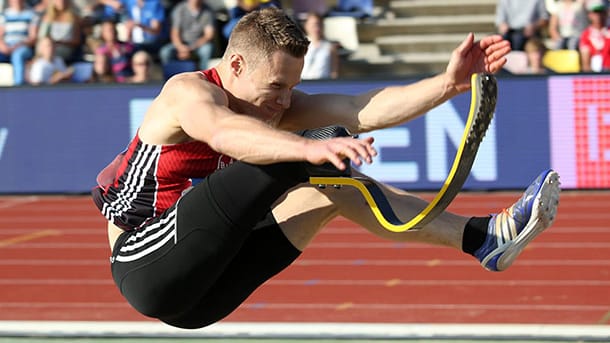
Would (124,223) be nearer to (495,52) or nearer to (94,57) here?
(495,52)

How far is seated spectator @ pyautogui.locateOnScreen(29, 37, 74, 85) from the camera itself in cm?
1125

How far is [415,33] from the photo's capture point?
12516 millimetres

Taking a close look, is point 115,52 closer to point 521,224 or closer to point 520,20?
point 520,20

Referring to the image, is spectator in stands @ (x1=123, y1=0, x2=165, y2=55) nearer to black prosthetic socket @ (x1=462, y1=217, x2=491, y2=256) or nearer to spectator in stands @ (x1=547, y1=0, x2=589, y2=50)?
spectator in stands @ (x1=547, y1=0, x2=589, y2=50)

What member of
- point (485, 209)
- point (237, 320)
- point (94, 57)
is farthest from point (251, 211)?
point (94, 57)

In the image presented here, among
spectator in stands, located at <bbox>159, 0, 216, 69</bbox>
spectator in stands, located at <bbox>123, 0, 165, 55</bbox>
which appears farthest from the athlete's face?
spectator in stands, located at <bbox>123, 0, 165, 55</bbox>

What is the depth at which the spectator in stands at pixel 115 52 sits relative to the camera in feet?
36.6

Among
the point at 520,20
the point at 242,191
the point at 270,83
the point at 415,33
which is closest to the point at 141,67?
the point at 415,33

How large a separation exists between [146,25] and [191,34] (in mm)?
625

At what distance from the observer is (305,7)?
1220 centimetres

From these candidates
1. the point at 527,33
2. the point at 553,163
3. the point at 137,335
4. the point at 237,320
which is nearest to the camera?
the point at 137,335

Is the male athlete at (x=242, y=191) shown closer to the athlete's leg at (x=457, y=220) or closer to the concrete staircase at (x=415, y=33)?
the athlete's leg at (x=457, y=220)

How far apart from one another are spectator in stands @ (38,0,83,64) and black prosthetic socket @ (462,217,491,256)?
8.35 m

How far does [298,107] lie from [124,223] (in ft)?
2.35
